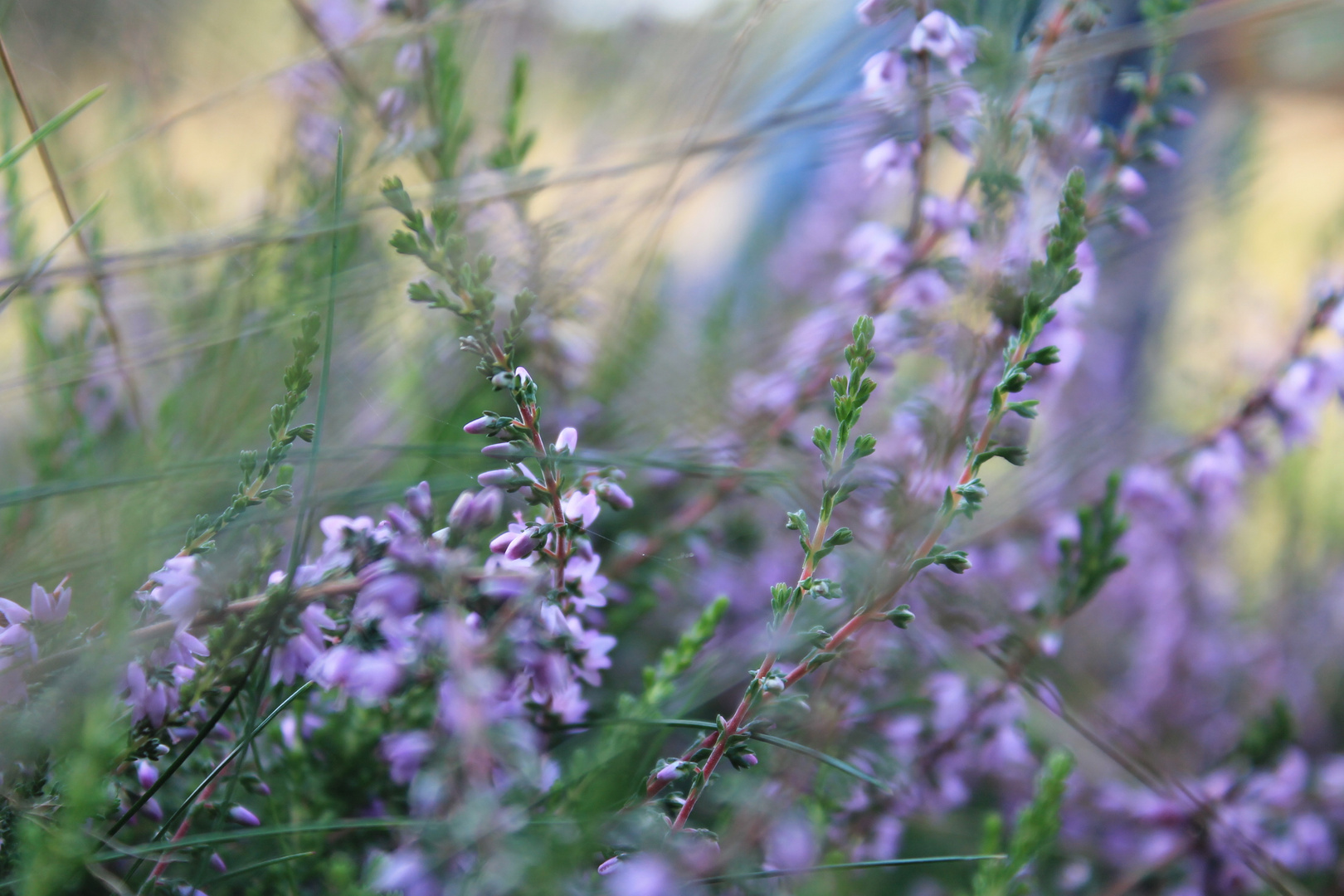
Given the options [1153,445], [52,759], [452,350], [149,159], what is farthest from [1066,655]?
[149,159]

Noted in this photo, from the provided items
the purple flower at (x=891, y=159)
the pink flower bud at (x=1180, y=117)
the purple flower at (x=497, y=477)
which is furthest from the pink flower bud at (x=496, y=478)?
the pink flower bud at (x=1180, y=117)

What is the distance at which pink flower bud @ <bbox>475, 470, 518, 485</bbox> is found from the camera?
1.30 feet

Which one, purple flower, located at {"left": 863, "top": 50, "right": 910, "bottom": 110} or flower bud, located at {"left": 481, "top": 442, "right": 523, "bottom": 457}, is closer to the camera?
flower bud, located at {"left": 481, "top": 442, "right": 523, "bottom": 457}

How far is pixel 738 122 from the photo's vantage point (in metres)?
0.68

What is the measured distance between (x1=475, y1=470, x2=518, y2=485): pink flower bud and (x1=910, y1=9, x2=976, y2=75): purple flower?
16.5 inches

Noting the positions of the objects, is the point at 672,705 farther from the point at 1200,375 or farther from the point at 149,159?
the point at 1200,375

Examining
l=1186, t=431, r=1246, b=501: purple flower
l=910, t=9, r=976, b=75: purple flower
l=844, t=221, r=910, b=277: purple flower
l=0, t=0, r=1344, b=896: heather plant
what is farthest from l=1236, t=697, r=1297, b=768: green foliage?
l=910, t=9, r=976, b=75: purple flower

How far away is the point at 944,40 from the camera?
0.59m

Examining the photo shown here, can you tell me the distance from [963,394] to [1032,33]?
28cm

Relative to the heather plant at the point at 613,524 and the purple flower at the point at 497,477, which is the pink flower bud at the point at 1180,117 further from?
the purple flower at the point at 497,477

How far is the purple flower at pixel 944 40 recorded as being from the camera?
0.59 metres

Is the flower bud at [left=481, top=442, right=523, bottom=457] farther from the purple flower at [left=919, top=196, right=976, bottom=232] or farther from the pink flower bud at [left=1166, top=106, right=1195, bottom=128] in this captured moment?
the pink flower bud at [left=1166, top=106, right=1195, bottom=128]

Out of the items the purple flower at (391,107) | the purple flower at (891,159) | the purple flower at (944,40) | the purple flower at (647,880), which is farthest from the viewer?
the purple flower at (391,107)

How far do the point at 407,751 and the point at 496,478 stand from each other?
157 mm
